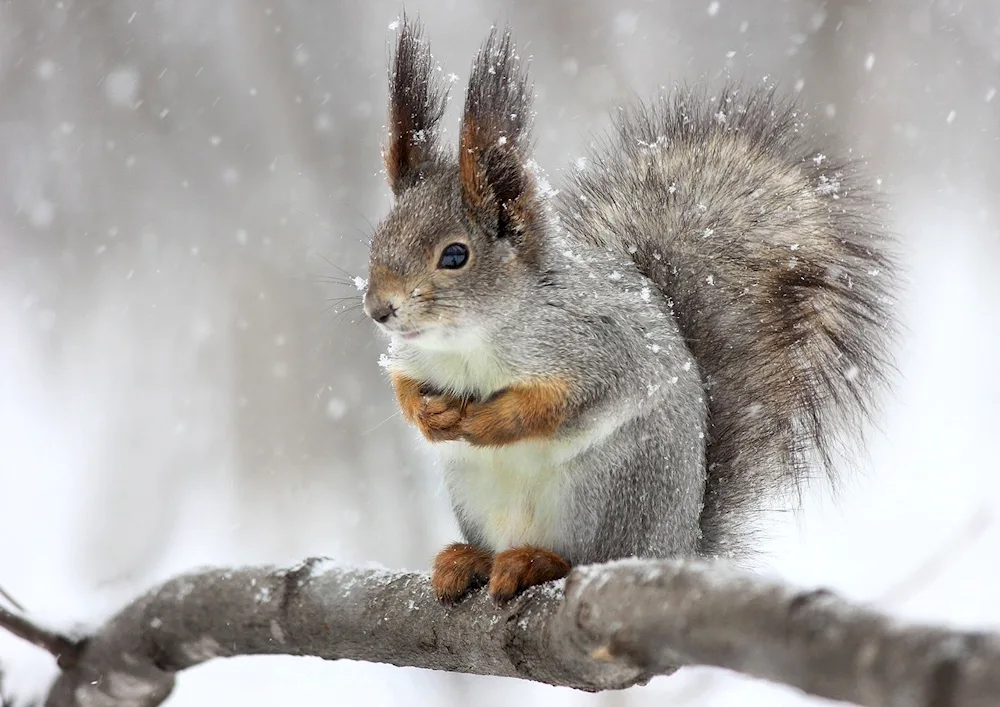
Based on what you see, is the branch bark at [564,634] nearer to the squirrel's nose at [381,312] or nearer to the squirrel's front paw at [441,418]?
the squirrel's front paw at [441,418]

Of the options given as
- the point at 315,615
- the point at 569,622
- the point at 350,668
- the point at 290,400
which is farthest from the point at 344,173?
the point at 569,622

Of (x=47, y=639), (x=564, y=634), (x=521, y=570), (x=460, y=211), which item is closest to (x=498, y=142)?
(x=460, y=211)

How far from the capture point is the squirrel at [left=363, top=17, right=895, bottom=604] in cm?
177

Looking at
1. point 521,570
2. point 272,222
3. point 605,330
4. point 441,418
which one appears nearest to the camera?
point 521,570

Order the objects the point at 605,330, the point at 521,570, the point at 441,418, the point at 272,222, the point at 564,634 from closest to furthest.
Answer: the point at 564,634, the point at 521,570, the point at 441,418, the point at 605,330, the point at 272,222

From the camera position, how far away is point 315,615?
1.68m

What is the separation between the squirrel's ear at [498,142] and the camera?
1.73 m

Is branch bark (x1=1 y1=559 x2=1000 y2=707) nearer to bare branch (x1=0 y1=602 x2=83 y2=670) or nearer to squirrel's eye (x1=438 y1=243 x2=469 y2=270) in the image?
bare branch (x1=0 y1=602 x2=83 y2=670)

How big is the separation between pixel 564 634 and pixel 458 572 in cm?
43

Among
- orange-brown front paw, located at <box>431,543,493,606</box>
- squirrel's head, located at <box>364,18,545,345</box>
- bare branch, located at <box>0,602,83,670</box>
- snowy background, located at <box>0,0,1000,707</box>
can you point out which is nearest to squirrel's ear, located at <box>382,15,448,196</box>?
squirrel's head, located at <box>364,18,545,345</box>

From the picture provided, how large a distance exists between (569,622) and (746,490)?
0.87 meters

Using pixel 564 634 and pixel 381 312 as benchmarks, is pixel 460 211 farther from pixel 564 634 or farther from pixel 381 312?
pixel 564 634

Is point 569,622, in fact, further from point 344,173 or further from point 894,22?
point 894,22

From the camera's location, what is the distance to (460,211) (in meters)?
1.87
